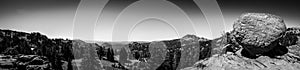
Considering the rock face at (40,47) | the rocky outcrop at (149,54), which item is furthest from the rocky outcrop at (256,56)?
the rock face at (40,47)

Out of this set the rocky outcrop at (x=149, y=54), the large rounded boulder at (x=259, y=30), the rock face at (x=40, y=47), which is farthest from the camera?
the rocky outcrop at (x=149, y=54)

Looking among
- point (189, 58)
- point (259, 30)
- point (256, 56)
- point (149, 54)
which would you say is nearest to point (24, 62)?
point (189, 58)

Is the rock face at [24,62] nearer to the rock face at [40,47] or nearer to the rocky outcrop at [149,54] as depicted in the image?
the rock face at [40,47]

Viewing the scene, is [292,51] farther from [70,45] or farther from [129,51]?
[129,51]

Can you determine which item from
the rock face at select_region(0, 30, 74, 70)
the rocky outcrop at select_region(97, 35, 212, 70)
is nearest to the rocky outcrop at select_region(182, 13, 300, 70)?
the rocky outcrop at select_region(97, 35, 212, 70)

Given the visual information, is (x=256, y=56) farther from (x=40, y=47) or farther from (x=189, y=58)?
(x=40, y=47)

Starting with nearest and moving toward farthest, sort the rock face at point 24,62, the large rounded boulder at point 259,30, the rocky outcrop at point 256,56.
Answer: the large rounded boulder at point 259,30 < the rocky outcrop at point 256,56 < the rock face at point 24,62

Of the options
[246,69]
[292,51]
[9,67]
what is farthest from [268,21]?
[9,67]
